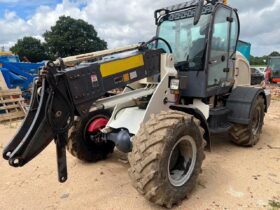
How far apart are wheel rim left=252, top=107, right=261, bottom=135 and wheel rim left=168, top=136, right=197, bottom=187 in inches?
103

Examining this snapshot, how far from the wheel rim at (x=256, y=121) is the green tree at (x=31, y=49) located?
4292 cm

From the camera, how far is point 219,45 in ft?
16.3

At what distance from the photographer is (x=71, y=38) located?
44.7 meters

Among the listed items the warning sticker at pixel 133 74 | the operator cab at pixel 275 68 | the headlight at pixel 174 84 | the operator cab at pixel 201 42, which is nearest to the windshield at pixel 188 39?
the operator cab at pixel 201 42

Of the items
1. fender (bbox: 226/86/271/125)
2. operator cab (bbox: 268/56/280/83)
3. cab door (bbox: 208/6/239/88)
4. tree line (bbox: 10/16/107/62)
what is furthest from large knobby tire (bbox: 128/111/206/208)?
tree line (bbox: 10/16/107/62)

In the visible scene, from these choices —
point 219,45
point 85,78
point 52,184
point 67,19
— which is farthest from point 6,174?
point 67,19

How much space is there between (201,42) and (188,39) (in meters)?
0.25

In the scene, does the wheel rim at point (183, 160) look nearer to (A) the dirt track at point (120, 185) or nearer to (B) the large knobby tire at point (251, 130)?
(A) the dirt track at point (120, 185)

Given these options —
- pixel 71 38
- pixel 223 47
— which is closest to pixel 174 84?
pixel 223 47

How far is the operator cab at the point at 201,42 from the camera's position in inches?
184

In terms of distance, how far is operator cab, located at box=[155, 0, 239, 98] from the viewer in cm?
468

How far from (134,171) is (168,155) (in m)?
0.42

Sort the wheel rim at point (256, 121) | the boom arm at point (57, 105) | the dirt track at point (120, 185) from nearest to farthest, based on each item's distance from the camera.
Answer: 1. the boom arm at point (57, 105)
2. the dirt track at point (120, 185)
3. the wheel rim at point (256, 121)

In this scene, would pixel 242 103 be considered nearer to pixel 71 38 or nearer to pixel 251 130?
pixel 251 130
